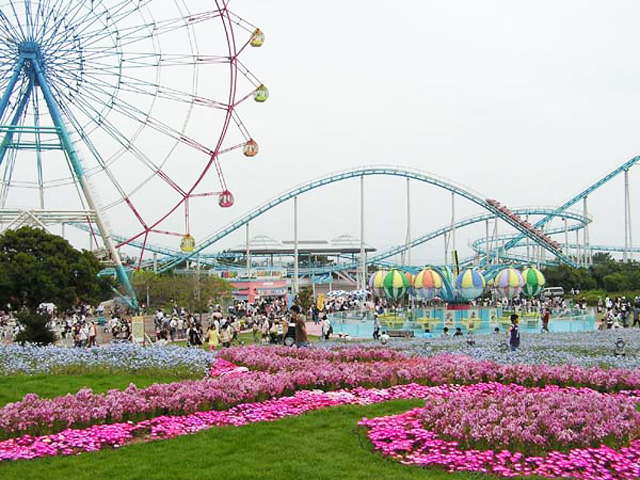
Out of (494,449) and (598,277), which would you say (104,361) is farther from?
(598,277)

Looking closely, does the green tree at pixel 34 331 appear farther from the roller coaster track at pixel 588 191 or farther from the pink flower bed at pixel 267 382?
the roller coaster track at pixel 588 191

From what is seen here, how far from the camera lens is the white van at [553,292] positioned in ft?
193

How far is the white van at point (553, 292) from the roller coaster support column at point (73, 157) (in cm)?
3771

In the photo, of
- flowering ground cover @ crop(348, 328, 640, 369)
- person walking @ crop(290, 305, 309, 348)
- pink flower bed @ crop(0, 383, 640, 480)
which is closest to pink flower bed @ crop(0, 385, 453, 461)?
pink flower bed @ crop(0, 383, 640, 480)

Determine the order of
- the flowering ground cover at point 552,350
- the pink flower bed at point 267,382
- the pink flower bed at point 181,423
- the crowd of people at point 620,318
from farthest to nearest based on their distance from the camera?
the crowd of people at point 620,318, the flowering ground cover at point 552,350, the pink flower bed at point 267,382, the pink flower bed at point 181,423

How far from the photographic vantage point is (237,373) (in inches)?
509

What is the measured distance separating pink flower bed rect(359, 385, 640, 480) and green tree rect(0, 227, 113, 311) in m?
23.2

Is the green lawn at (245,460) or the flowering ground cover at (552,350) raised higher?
the flowering ground cover at (552,350)

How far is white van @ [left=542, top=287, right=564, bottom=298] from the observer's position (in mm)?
58684

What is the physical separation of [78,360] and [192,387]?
253 inches

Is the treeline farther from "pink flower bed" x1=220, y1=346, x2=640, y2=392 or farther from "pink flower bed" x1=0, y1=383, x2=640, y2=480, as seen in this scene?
"pink flower bed" x1=0, y1=383, x2=640, y2=480

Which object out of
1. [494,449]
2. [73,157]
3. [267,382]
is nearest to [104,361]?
[267,382]

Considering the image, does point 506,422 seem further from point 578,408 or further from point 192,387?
point 192,387

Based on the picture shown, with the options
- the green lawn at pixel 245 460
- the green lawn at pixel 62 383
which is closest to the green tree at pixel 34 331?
the green lawn at pixel 62 383
